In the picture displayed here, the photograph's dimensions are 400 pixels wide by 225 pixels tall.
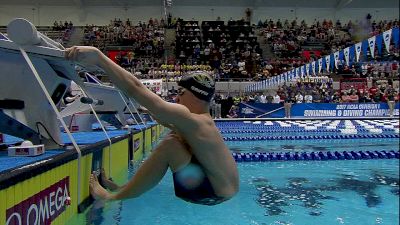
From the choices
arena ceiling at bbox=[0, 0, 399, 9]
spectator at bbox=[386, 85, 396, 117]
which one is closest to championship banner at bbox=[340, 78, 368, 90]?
spectator at bbox=[386, 85, 396, 117]

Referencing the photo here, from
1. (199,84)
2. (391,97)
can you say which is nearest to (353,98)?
(391,97)

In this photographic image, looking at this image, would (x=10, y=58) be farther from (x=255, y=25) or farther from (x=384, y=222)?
(x=255, y=25)

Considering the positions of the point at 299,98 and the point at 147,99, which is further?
the point at 299,98

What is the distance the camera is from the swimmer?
2270 mm

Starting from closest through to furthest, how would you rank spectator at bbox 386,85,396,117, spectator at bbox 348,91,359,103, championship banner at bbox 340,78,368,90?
spectator at bbox 386,85,396,117 < spectator at bbox 348,91,359,103 < championship banner at bbox 340,78,368,90

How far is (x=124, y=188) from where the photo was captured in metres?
2.51

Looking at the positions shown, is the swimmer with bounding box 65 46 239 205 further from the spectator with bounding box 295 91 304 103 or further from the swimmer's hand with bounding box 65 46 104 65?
the spectator with bounding box 295 91 304 103

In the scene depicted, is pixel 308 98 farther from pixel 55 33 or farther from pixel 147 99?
pixel 147 99

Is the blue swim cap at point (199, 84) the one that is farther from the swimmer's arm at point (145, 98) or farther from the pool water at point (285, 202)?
the pool water at point (285, 202)

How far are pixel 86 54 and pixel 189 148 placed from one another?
70 cm

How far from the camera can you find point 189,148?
2.40 metres

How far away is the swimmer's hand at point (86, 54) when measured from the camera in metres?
2.31

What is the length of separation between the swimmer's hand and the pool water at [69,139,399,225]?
→ 1503mm

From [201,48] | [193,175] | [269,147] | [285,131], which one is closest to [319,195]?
[193,175]
